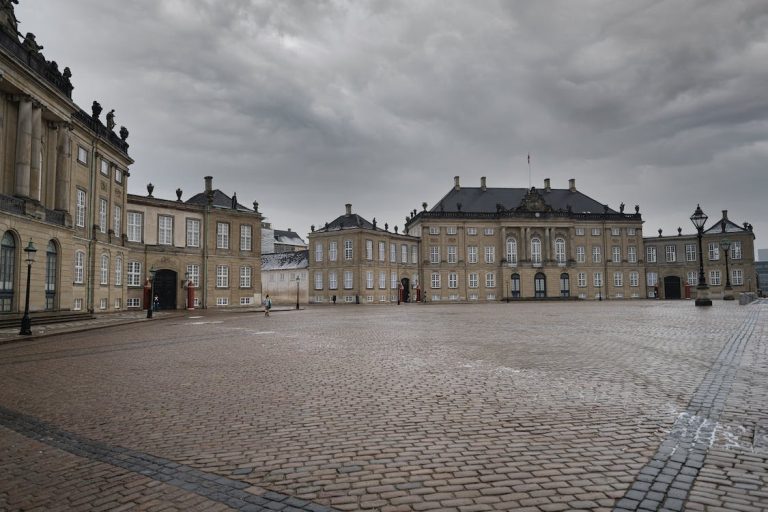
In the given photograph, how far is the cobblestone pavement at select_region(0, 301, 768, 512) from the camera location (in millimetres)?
4062

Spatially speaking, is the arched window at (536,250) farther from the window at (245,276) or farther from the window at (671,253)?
the window at (245,276)

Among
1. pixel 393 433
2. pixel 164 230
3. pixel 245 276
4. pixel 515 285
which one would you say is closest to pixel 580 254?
pixel 515 285

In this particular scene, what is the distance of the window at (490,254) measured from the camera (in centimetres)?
7269

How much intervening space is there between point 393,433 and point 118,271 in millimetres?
35343

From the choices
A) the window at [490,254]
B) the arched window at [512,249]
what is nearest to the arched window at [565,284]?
the arched window at [512,249]

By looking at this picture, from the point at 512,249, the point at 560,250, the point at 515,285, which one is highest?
the point at 512,249

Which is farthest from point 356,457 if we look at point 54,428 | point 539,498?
point 54,428

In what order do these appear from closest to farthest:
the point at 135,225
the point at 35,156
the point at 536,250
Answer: the point at 35,156 → the point at 135,225 → the point at 536,250

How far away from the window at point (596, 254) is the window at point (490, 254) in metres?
15.7

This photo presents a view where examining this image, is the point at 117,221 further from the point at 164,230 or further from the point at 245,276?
the point at 245,276

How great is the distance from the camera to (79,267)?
97.4 ft

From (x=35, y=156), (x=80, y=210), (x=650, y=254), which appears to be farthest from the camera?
(x=650, y=254)

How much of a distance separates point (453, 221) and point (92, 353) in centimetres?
6138

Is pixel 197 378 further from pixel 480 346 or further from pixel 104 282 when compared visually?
pixel 104 282
